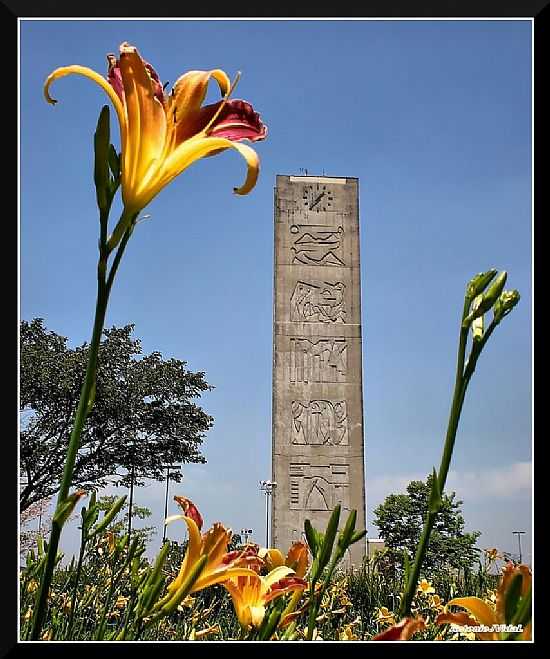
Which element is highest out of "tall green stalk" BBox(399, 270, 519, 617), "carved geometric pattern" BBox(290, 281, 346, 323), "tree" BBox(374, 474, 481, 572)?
"carved geometric pattern" BBox(290, 281, 346, 323)

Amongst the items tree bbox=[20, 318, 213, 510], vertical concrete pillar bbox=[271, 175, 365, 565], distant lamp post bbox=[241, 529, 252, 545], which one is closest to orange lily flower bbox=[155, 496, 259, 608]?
distant lamp post bbox=[241, 529, 252, 545]

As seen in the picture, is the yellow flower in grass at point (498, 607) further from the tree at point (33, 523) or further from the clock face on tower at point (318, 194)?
the clock face on tower at point (318, 194)

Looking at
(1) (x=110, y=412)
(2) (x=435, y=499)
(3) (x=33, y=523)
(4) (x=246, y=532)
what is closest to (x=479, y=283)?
(2) (x=435, y=499)

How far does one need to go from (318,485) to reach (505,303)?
83.1 inches

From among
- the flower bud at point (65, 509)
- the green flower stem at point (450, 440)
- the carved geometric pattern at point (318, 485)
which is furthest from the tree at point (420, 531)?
the flower bud at point (65, 509)

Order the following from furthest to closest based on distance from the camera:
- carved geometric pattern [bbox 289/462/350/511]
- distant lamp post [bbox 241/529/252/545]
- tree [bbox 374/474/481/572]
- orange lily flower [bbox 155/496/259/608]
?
carved geometric pattern [bbox 289/462/350/511] < tree [bbox 374/474/481/572] < distant lamp post [bbox 241/529/252/545] < orange lily flower [bbox 155/496/259/608]

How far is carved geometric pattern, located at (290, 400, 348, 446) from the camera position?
253cm

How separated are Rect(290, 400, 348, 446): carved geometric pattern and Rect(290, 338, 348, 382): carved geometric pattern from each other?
8 cm

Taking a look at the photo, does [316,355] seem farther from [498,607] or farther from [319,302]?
[498,607]

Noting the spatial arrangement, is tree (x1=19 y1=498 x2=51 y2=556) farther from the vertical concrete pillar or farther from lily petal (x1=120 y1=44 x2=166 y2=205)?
lily petal (x1=120 y1=44 x2=166 y2=205)

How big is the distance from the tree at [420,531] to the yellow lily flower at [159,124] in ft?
5.28

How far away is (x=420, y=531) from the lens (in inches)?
83.5
